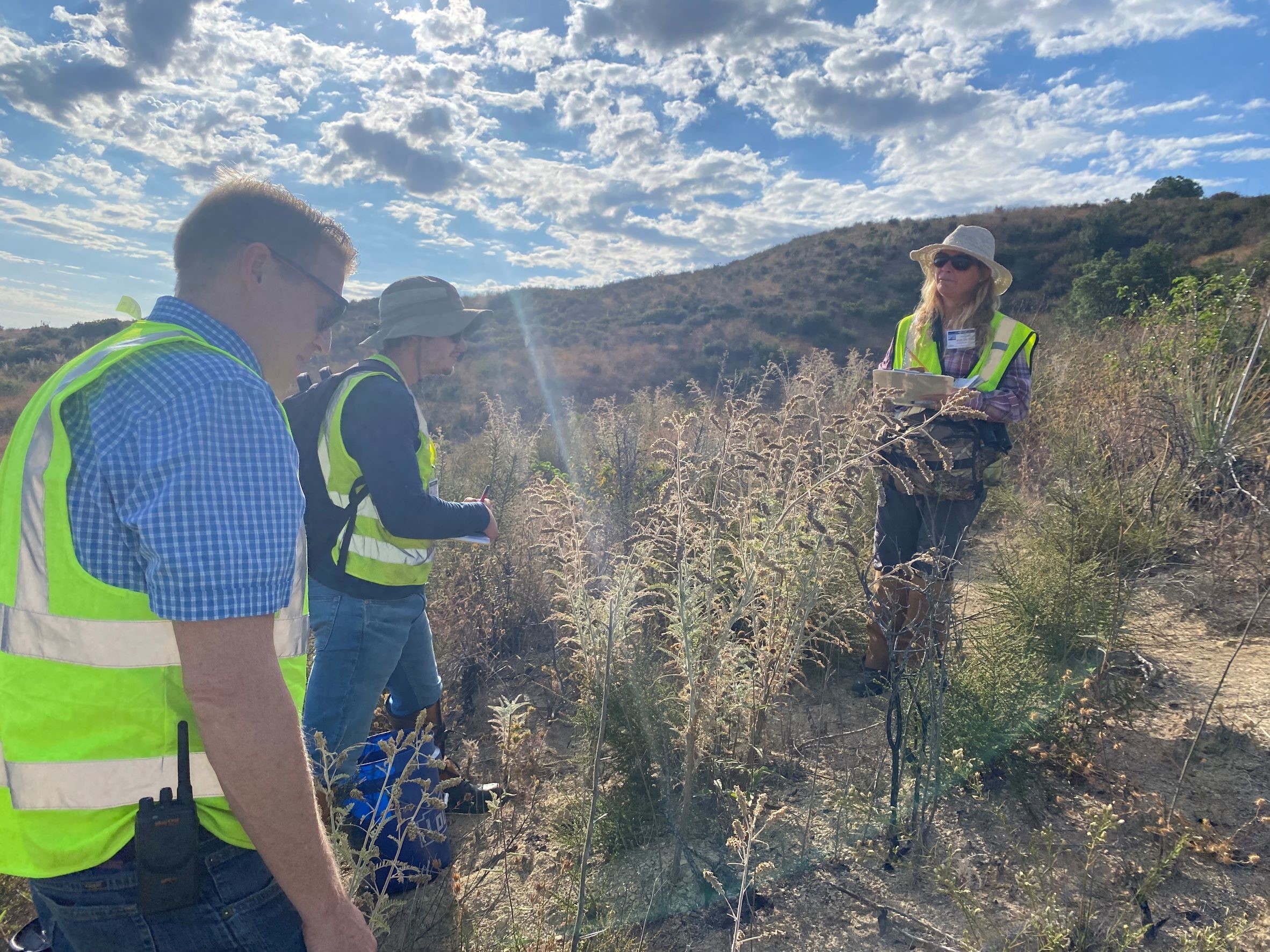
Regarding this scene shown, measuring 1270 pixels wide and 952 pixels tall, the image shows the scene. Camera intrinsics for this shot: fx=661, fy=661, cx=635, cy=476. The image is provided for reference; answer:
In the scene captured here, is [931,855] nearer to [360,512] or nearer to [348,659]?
[348,659]

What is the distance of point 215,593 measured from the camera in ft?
3.28

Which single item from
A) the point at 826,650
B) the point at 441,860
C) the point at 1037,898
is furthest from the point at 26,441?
the point at 826,650

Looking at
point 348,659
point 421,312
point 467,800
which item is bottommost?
point 467,800

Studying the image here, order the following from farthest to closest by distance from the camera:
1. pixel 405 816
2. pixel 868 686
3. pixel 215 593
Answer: pixel 868 686, pixel 405 816, pixel 215 593

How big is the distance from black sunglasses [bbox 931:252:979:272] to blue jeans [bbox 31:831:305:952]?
135 inches

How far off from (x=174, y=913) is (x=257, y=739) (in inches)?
15.1

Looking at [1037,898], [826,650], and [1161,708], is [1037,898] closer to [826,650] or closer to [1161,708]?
[1161,708]

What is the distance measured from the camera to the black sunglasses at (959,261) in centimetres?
316

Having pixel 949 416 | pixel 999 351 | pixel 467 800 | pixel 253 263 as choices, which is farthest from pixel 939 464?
pixel 253 263

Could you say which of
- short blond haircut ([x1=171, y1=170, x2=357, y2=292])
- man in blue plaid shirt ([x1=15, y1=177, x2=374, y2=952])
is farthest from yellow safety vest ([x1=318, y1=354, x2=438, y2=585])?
man in blue plaid shirt ([x1=15, y1=177, x2=374, y2=952])

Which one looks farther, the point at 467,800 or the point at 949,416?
the point at 467,800

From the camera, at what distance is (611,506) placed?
4.93 meters

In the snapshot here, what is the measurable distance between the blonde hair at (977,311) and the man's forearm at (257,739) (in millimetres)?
3143

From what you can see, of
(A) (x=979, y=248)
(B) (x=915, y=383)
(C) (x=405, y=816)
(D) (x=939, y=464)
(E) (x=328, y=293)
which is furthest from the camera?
(A) (x=979, y=248)
